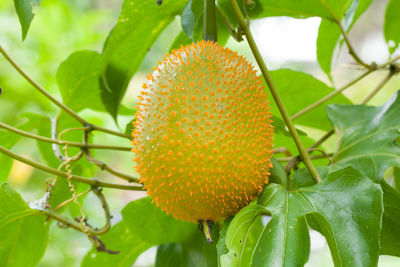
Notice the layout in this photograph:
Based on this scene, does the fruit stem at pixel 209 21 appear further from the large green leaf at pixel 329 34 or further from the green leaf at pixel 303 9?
the large green leaf at pixel 329 34

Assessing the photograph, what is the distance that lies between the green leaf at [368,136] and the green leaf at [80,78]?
47 centimetres

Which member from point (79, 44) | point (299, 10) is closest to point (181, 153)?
point (299, 10)

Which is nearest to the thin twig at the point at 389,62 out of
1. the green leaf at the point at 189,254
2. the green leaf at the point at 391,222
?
the green leaf at the point at 391,222

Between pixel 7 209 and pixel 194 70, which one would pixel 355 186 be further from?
pixel 7 209

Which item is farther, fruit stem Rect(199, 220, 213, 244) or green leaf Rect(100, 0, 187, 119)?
green leaf Rect(100, 0, 187, 119)

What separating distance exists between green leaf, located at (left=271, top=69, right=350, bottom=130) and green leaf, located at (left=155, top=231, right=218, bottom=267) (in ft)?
1.03

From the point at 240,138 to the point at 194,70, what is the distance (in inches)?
4.1

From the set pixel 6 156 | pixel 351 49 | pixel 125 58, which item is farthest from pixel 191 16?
pixel 6 156

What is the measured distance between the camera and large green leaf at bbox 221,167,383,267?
45 cm

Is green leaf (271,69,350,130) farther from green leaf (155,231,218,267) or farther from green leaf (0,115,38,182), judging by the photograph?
green leaf (0,115,38,182)

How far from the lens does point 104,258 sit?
0.85 meters

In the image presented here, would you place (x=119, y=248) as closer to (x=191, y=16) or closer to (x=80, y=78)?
(x=80, y=78)

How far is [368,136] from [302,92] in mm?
215

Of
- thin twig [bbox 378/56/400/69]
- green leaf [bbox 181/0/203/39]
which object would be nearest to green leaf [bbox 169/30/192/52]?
A: green leaf [bbox 181/0/203/39]
